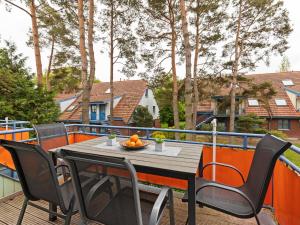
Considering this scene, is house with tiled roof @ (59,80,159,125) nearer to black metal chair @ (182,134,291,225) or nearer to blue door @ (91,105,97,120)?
blue door @ (91,105,97,120)

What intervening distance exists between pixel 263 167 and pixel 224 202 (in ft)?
1.50

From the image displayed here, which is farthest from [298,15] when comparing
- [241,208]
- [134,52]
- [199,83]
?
[241,208]

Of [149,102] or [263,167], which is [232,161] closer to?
[263,167]

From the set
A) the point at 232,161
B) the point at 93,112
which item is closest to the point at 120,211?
the point at 232,161

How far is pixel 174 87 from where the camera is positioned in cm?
966

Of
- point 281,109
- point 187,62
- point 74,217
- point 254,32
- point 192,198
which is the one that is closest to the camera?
point 192,198

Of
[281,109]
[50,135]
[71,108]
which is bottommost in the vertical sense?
[50,135]

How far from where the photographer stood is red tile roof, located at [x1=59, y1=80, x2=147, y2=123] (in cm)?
1592

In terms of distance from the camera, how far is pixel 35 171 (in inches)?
60.7

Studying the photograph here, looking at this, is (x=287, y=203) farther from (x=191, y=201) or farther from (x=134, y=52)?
(x=134, y=52)

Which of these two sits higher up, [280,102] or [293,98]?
[293,98]

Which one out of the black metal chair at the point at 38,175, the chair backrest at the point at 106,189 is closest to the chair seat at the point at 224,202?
the chair backrest at the point at 106,189

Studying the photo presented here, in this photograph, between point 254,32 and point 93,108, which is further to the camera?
point 93,108

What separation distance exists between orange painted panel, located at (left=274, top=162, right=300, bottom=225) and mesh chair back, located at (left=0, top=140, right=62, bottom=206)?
6.28 ft
